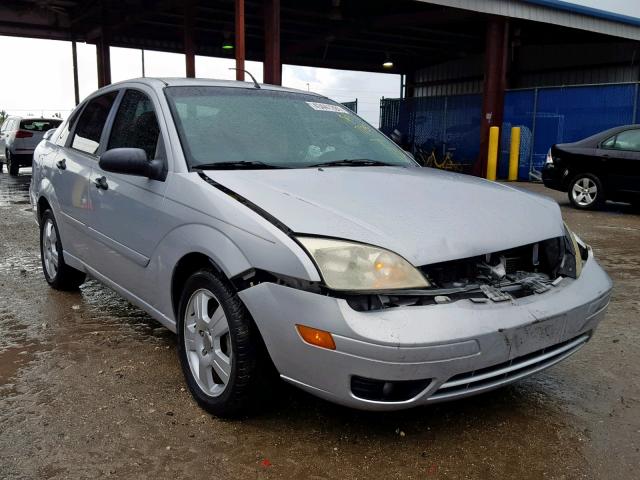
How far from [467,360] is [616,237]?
636cm

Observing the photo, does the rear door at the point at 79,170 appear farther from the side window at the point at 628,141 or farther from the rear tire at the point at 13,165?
the rear tire at the point at 13,165

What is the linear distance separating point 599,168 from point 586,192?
0.48m

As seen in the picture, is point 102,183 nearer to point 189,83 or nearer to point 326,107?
point 189,83

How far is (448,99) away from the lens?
1966 cm

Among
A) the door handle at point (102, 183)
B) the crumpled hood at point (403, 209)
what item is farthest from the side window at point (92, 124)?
the crumpled hood at point (403, 209)

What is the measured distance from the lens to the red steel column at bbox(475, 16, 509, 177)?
56.3 feet

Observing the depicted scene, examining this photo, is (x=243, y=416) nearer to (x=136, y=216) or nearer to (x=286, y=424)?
A: (x=286, y=424)

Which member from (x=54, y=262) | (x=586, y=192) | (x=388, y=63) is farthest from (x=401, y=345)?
(x=388, y=63)

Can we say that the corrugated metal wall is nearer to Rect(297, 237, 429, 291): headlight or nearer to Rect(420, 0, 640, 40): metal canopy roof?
Rect(420, 0, 640, 40): metal canopy roof

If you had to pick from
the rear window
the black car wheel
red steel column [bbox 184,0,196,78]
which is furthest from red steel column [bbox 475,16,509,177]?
the rear window

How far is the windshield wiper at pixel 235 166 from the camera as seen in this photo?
114 inches

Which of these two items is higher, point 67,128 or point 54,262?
point 67,128

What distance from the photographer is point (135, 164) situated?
2.94 meters

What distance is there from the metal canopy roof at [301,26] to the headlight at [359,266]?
557 inches
